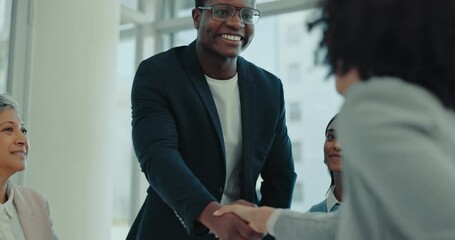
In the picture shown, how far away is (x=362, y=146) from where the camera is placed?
0.70 meters

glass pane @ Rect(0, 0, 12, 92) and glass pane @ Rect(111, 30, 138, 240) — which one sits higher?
glass pane @ Rect(0, 0, 12, 92)

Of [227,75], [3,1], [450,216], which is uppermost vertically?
[3,1]

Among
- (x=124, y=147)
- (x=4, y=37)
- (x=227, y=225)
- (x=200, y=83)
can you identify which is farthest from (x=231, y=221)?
(x=124, y=147)

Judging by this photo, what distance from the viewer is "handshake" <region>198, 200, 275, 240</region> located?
1.30 meters

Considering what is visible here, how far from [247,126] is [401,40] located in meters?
1.07

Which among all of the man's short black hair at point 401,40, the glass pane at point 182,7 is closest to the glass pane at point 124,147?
the glass pane at point 182,7

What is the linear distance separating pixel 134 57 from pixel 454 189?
478 cm

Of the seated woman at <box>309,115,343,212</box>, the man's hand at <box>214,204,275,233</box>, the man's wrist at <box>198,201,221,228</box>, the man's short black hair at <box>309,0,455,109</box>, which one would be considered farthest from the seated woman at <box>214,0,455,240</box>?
the seated woman at <box>309,115,343,212</box>

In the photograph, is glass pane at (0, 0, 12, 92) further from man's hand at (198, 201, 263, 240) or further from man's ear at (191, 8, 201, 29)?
man's hand at (198, 201, 263, 240)

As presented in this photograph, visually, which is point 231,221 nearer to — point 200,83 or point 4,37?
point 200,83

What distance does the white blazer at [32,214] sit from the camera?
2.27 meters

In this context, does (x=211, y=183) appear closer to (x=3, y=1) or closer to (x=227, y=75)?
(x=227, y=75)

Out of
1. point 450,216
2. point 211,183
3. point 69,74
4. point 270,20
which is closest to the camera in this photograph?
point 450,216

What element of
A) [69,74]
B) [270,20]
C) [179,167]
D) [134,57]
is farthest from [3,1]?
[179,167]
